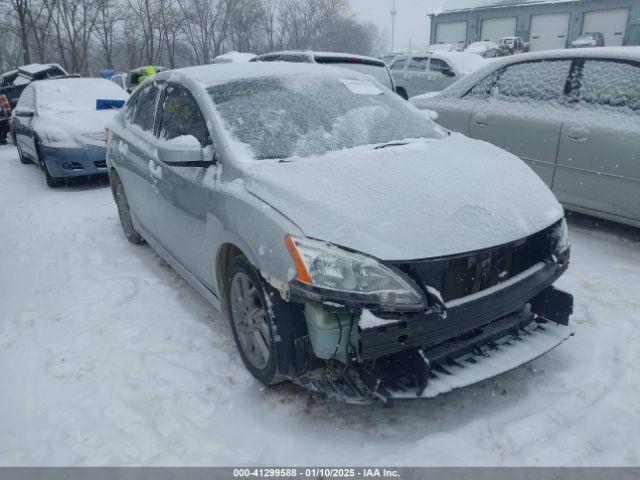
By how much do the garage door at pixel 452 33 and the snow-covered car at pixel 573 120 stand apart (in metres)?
34.1

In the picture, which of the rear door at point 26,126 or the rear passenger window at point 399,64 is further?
the rear passenger window at point 399,64

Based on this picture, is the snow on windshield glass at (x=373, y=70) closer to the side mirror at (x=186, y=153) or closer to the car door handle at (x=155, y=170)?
the car door handle at (x=155, y=170)

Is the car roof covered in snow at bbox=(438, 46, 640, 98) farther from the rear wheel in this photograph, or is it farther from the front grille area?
the rear wheel

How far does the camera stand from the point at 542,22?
3156cm

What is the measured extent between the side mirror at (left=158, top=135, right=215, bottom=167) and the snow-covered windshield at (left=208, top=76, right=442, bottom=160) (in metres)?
0.22

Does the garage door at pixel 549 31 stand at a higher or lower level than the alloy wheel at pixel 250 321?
higher

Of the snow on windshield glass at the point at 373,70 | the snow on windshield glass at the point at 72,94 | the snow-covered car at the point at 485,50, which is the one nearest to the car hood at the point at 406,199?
the snow on windshield glass at the point at 373,70

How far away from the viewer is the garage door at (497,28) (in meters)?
32.9

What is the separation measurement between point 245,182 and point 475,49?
27867mm

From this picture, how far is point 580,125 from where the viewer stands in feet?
14.2

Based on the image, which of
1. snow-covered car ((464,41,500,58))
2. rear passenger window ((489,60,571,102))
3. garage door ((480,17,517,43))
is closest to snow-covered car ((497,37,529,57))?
snow-covered car ((464,41,500,58))

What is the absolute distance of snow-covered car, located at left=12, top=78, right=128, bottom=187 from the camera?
7.05 m
